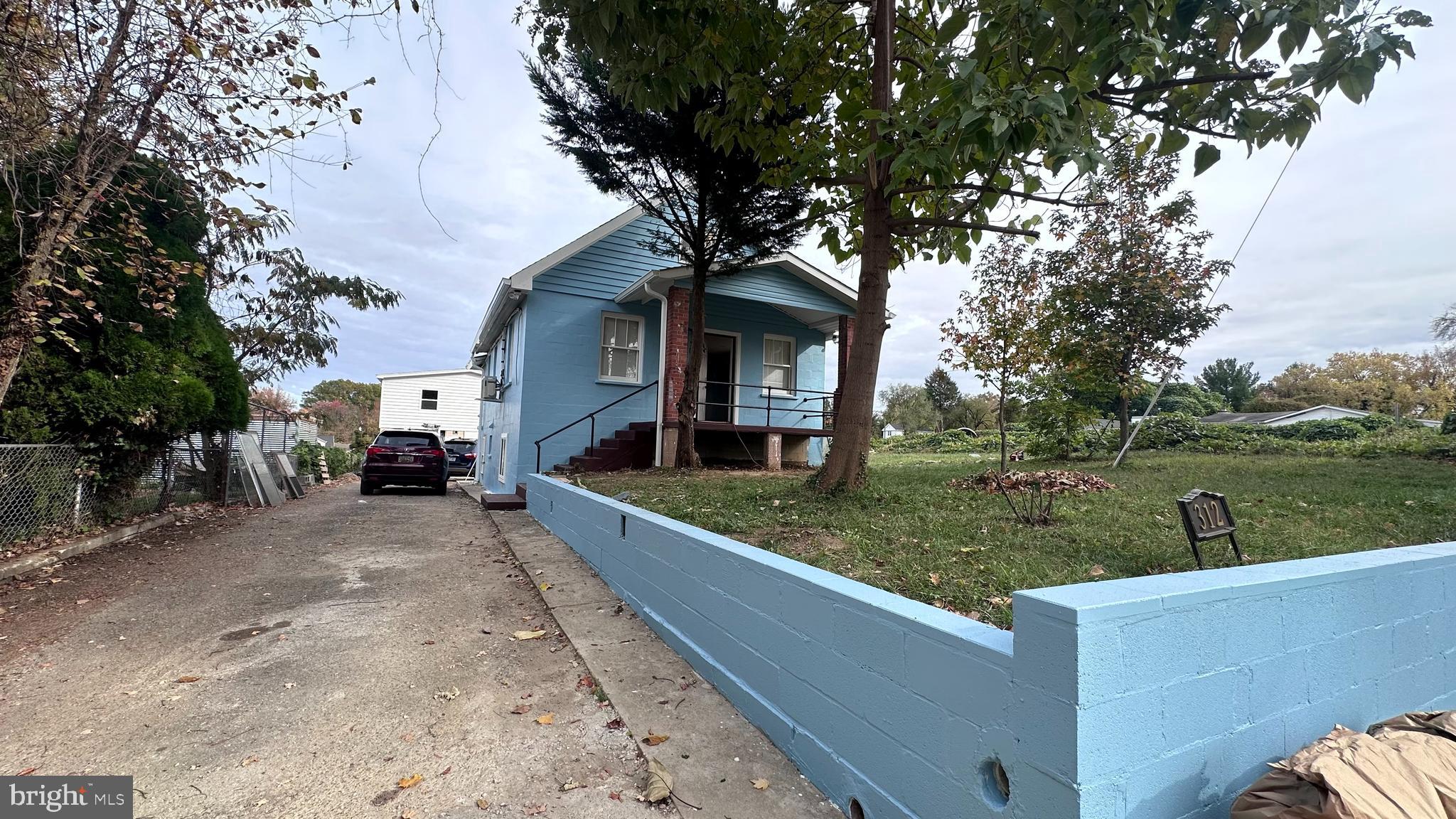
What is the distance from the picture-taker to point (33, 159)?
5.52m

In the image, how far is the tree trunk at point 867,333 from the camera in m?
5.39

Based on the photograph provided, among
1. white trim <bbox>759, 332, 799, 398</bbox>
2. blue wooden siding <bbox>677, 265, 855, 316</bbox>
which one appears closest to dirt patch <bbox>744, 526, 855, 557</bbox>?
blue wooden siding <bbox>677, 265, 855, 316</bbox>

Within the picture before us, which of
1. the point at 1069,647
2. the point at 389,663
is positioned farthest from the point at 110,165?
the point at 1069,647

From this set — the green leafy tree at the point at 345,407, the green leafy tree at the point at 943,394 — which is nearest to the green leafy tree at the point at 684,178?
the green leafy tree at the point at 345,407

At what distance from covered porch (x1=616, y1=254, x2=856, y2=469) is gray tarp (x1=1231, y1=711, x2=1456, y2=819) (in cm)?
939

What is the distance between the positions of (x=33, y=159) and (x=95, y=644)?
4544 millimetres

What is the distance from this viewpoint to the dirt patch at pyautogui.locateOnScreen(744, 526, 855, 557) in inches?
158

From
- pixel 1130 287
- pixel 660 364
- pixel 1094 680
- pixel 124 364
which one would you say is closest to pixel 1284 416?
pixel 1130 287

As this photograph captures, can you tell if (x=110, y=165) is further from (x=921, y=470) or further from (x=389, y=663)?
(x=921, y=470)

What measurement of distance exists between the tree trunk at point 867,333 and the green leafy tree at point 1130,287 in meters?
5.87

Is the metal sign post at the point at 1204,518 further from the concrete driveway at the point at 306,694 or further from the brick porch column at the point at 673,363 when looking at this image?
the brick porch column at the point at 673,363

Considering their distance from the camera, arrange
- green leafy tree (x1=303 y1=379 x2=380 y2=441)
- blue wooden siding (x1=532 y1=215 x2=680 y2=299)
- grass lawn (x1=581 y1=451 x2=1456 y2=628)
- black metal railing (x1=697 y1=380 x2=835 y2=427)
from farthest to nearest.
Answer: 1. green leafy tree (x1=303 y1=379 x2=380 y2=441)
2. black metal railing (x1=697 y1=380 x2=835 y2=427)
3. blue wooden siding (x1=532 y1=215 x2=680 y2=299)
4. grass lawn (x1=581 y1=451 x2=1456 y2=628)

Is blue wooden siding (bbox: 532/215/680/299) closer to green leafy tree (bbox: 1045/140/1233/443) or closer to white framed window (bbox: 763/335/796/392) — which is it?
white framed window (bbox: 763/335/796/392)

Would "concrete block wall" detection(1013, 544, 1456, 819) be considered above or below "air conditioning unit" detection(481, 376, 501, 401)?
below
